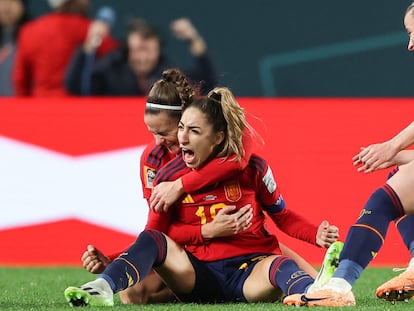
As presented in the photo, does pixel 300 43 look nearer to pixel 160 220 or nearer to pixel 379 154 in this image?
pixel 160 220

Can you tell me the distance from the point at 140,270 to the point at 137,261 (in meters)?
0.04

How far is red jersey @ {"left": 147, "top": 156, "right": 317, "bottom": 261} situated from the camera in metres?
5.41

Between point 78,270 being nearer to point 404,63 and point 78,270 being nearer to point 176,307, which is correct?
point 176,307

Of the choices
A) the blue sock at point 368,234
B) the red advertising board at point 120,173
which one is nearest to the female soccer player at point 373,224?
the blue sock at point 368,234

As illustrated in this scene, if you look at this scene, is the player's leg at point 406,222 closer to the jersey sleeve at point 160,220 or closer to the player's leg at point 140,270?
the player's leg at point 140,270

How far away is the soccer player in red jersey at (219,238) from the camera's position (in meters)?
5.29

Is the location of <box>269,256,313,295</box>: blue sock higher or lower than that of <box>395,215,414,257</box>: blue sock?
lower

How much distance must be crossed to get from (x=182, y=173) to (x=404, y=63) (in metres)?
5.00

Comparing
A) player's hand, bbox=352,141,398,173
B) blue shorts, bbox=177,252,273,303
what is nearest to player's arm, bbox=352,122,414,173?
player's hand, bbox=352,141,398,173

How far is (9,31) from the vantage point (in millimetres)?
9695

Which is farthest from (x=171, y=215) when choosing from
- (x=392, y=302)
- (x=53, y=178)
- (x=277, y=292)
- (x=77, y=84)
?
(x=77, y=84)

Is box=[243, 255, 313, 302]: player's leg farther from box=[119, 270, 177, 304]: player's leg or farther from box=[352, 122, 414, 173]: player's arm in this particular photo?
box=[352, 122, 414, 173]: player's arm

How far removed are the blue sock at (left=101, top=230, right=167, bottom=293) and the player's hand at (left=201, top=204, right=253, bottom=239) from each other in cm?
21

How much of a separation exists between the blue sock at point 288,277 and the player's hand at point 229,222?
0.70 feet
